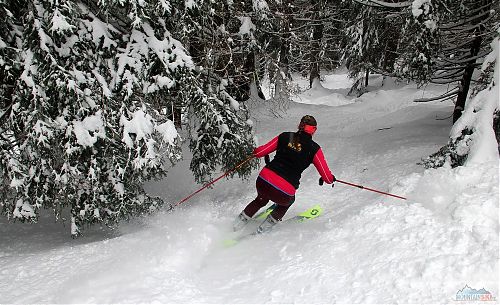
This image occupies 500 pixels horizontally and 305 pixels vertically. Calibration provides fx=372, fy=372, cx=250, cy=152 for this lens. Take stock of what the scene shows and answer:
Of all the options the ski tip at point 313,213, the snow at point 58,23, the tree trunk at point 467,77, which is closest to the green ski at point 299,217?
the ski tip at point 313,213

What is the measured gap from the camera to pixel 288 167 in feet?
19.3

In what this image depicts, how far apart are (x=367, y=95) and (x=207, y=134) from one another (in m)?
14.5

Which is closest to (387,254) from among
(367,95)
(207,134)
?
(207,134)

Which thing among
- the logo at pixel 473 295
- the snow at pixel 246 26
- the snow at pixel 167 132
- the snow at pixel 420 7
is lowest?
the logo at pixel 473 295

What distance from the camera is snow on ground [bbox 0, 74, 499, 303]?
396 cm

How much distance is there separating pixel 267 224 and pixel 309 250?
115cm

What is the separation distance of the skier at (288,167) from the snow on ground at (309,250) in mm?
480

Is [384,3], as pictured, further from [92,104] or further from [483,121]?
[92,104]

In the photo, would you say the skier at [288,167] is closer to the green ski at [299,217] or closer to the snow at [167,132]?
the green ski at [299,217]

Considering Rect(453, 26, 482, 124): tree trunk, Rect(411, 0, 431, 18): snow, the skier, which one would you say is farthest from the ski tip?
Rect(453, 26, 482, 124): tree trunk

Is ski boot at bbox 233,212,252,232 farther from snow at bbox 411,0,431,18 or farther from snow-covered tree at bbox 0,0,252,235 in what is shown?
snow at bbox 411,0,431,18

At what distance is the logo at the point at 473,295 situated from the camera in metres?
3.45

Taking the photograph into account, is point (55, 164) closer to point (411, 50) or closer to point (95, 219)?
point (95, 219)

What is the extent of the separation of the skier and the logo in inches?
99.0
